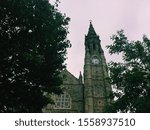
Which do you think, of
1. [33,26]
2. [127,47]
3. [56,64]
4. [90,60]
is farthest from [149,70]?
[90,60]

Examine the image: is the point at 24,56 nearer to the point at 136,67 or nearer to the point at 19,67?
the point at 19,67

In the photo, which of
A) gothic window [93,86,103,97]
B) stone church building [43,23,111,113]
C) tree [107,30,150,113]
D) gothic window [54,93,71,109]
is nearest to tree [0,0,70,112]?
tree [107,30,150,113]

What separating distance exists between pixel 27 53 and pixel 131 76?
8.64 meters

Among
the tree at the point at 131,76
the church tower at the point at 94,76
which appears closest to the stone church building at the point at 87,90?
the church tower at the point at 94,76

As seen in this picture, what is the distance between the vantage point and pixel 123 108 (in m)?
21.0

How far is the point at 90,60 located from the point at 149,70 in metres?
25.8

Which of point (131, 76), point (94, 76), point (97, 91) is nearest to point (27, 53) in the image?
point (131, 76)

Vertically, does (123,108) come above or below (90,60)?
below

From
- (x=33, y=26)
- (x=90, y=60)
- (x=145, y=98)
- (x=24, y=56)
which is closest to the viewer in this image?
(x=24, y=56)

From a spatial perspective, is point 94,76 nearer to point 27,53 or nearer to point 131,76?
point 131,76

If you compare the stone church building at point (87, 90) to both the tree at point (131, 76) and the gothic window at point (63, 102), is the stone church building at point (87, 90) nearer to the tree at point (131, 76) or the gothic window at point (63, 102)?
the gothic window at point (63, 102)

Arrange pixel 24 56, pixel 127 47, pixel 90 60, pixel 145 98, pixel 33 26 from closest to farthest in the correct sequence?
pixel 24 56
pixel 33 26
pixel 145 98
pixel 127 47
pixel 90 60

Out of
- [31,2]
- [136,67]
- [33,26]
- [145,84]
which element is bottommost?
[145,84]

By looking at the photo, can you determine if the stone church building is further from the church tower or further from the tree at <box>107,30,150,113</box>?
the tree at <box>107,30,150,113</box>
